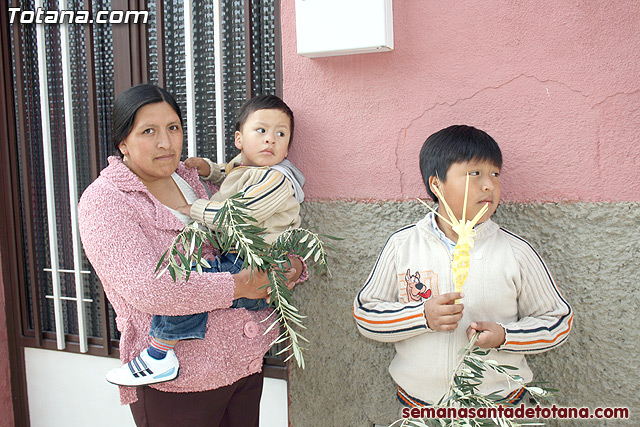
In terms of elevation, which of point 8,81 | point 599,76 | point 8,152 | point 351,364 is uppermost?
point 8,81

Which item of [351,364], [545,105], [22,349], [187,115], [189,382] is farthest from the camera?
[22,349]

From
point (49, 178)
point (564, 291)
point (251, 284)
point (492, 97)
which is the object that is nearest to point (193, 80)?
point (49, 178)

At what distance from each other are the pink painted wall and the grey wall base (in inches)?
3.3

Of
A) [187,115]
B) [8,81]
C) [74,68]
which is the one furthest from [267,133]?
[8,81]

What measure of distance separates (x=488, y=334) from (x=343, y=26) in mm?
1380

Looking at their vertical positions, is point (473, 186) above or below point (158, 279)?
above

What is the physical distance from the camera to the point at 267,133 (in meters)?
2.18

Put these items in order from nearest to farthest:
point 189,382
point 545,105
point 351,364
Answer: point 189,382, point 545,105, point 351,364

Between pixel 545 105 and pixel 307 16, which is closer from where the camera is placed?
pixel 545 105

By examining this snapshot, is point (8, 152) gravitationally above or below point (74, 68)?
below

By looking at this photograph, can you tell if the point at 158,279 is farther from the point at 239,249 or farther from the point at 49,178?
the point at 49,178

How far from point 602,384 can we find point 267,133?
67.5 inches

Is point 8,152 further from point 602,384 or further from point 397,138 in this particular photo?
point 602,384

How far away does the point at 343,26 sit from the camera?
7.31ft
